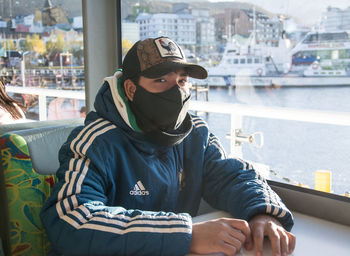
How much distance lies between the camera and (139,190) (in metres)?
1.54

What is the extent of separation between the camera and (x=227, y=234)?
3.79 ft

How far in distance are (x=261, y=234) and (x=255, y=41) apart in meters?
3.56

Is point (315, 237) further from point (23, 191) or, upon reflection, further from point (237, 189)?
point (23, 191)

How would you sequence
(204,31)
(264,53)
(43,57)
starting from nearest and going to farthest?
(204,31) → (264,53) → (43,57)

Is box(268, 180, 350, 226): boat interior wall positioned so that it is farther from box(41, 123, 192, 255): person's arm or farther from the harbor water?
the harbor water

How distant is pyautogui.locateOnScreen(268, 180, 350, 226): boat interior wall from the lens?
172 centimetres

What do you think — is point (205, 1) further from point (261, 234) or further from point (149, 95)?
point (261, 234)

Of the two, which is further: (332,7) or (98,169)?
(332,7)

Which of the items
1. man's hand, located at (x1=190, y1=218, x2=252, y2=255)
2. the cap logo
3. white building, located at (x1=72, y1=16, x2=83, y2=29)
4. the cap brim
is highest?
white building, located at (x1=72, y1=16, x2=83, y2=29)

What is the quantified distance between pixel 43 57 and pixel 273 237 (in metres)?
4.42

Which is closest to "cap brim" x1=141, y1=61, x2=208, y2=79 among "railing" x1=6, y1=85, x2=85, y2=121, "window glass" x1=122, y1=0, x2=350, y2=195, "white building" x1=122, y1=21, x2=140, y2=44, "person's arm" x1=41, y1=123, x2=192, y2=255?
"person's arm" x1=41, y1=123, x2=192, y2=255

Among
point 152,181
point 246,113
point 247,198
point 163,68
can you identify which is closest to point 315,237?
point 247,198

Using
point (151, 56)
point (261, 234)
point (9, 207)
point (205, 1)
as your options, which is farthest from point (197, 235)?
point (205, 1)

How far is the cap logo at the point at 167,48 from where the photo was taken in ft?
4.98
